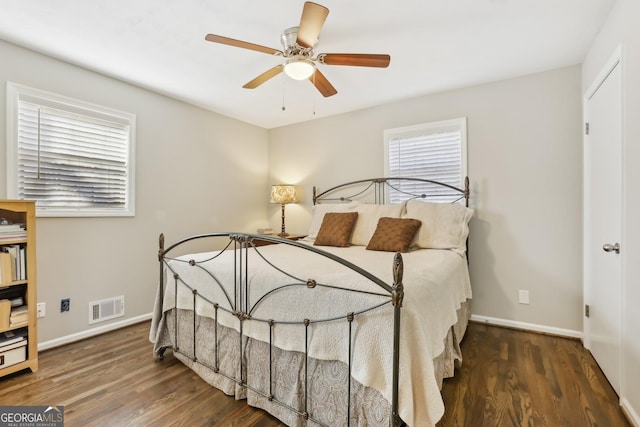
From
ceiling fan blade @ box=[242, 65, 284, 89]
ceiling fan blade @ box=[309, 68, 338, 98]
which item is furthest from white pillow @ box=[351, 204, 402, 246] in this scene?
ceiling fan blade @ box=[242, 65, 284, 89]

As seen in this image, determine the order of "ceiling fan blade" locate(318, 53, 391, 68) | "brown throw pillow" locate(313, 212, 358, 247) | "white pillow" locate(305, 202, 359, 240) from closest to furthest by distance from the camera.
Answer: "ceiling fan blade" locate(318, 53, 391, 68) < "brown throw pillow" locate(313, 212, 358, 247) < "white pillow" locate(305, 202, 359, 240)

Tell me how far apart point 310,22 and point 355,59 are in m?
0.44

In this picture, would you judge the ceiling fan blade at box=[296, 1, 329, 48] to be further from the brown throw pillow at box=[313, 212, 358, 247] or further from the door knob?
the door knob

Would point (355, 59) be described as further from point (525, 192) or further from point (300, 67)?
point (525, 192)

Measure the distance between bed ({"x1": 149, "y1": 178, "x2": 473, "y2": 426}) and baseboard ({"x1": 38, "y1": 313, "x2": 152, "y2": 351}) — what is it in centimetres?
95

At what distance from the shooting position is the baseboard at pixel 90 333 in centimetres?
253

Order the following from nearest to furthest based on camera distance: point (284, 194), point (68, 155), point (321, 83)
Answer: point (321, 83), point (68, 155), point (284, 194)

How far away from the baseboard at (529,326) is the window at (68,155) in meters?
3.66

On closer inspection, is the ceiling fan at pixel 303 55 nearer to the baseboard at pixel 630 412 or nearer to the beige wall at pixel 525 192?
the beige wall at pixel 525 192

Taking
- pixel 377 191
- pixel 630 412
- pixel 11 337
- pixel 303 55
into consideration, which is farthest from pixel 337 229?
pixel 11 337

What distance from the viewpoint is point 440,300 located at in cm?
167

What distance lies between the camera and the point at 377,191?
12.2 feet

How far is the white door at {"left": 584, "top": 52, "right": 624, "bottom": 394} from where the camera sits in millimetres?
1896

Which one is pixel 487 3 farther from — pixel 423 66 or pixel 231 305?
pixel 231 305
